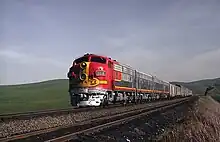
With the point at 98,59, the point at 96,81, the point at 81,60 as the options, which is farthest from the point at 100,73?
the point at 81,60

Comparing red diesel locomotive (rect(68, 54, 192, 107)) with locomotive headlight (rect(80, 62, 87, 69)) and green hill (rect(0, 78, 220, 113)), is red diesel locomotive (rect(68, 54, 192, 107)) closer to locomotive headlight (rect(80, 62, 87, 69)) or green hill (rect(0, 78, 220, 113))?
locomotive headlight (rect(80, 62, 87, 69))

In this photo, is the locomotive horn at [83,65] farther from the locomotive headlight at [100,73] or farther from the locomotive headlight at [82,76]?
the locomotive headlight at [100,73]

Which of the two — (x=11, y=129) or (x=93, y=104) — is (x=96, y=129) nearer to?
(x=11, y=129)

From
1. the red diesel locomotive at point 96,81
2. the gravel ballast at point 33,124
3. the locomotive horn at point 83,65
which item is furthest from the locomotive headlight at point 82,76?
the gravel ballast at point 33,124

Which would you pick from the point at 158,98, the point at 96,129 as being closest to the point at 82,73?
the point at 96,129

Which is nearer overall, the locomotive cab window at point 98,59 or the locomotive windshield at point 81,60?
the locomotive cab window at point 98,59

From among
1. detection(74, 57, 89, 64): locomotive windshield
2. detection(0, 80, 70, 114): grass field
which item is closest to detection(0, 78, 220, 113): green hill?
detection(0, 80, 70, 114): grass field

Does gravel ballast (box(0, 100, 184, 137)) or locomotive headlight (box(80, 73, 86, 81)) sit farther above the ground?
locomotive headlight (box(80, 73, 86, 81))

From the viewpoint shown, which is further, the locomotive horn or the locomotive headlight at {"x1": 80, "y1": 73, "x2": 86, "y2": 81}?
the locomotive horn

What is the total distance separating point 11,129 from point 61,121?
342 centimetres

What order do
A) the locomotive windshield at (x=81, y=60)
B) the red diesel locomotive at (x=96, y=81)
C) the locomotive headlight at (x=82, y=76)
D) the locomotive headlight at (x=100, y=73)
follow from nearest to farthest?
the red diesel locomotive at (x=96, y=81), the locomotive headlight at (x=82, y=76), the locomotive headlight at (x=100, y=73), the locomotive windshield at (x=81, y=60)

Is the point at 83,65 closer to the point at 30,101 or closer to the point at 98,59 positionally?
the point at 98,59

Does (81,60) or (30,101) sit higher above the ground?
(81,60)

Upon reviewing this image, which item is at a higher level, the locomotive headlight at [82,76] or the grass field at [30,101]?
the locomotive headlight at [82,76]
